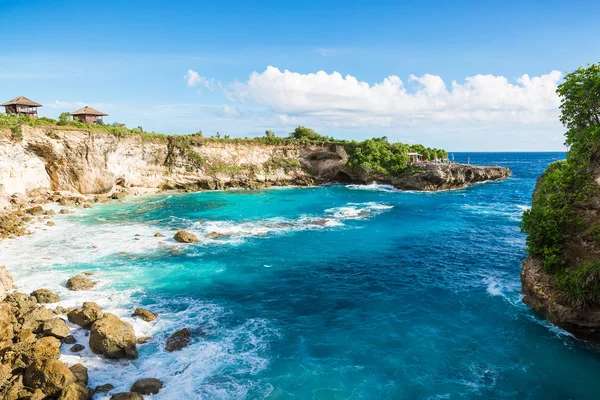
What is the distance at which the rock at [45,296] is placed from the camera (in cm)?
2022

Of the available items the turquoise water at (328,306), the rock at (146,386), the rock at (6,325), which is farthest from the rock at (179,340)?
the rock at (6,325)

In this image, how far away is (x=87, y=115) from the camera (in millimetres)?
59375

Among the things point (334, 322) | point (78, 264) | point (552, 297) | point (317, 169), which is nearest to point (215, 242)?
point (78, 264)

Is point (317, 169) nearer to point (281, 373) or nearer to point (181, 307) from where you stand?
point (181, 307)

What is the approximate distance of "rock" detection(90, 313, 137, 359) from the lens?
15.8 m

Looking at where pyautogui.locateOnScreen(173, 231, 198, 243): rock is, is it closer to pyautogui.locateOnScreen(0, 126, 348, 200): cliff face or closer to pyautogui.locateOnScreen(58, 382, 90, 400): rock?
pyautogui.locateOnScreen(58, 382, 90, 400): rock

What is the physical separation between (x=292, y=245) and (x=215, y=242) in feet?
22.8

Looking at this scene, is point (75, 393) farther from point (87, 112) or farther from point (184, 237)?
point (87, 112)

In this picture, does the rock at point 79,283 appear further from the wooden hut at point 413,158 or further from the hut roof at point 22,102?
the wooden hut at point 413,158

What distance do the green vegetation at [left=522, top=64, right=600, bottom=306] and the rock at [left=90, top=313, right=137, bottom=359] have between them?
1994 centimetres

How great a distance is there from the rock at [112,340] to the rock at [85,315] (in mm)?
1363

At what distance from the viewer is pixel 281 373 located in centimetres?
1501

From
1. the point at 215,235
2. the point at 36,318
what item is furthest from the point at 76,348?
the point at 215,235

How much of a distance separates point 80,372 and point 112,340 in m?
1.74
